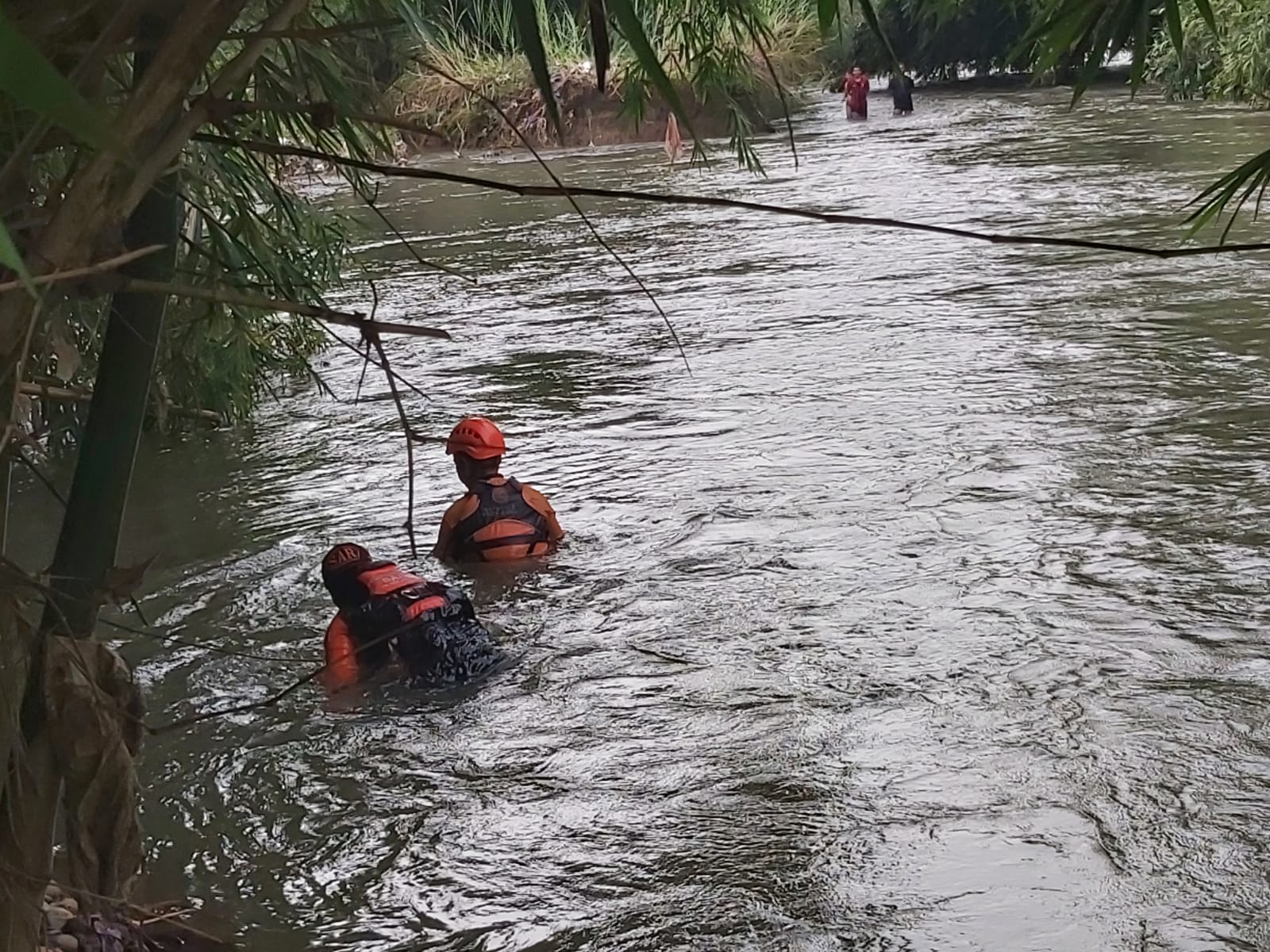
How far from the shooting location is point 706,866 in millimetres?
4047

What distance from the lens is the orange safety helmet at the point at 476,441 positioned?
20.9 ft

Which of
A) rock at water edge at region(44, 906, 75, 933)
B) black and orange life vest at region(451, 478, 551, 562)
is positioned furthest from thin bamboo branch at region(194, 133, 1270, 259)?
black and orange life vest at region(451, 478, 551, 562)

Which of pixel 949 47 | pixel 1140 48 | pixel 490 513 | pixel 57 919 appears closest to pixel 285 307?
pixel 1140 48

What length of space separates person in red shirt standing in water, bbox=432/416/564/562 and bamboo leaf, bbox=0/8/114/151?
17.1ft

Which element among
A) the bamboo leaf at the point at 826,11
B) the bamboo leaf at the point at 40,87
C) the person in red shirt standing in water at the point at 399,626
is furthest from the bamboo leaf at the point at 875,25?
the person in red shirt standing in water at the point at 399,626

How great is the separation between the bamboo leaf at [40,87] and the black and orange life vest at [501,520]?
17.5 feet

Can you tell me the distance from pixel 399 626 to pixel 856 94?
23416mm

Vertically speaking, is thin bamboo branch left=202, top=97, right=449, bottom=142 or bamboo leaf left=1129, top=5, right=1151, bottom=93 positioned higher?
thin bamboo branch left=202, top=97, right=449, bottom=142

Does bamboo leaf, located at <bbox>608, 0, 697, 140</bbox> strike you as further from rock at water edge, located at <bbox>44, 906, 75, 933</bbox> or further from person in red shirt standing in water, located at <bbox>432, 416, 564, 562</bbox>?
person in red shirt standing in water, located at <bbox>432, 416, 564, 562</bbox>

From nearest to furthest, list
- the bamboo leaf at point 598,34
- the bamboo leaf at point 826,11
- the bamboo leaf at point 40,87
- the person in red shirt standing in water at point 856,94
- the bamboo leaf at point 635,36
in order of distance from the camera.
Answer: the bamboo leaf at point 40,87
the bamboo leaf at point 635,36
the bamboo leaf at point 598,34
the bamboo leaf at point 826,11
the person in red shirt standing in water at point 856,94

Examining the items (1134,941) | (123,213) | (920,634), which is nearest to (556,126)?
(123,213)

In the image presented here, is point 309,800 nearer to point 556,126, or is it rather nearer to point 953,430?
point 556,126

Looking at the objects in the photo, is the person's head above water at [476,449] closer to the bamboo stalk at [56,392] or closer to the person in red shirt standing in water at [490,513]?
the person in red shirt standing in water at [490,513]

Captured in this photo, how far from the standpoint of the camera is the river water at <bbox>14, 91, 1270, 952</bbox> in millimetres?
3947
